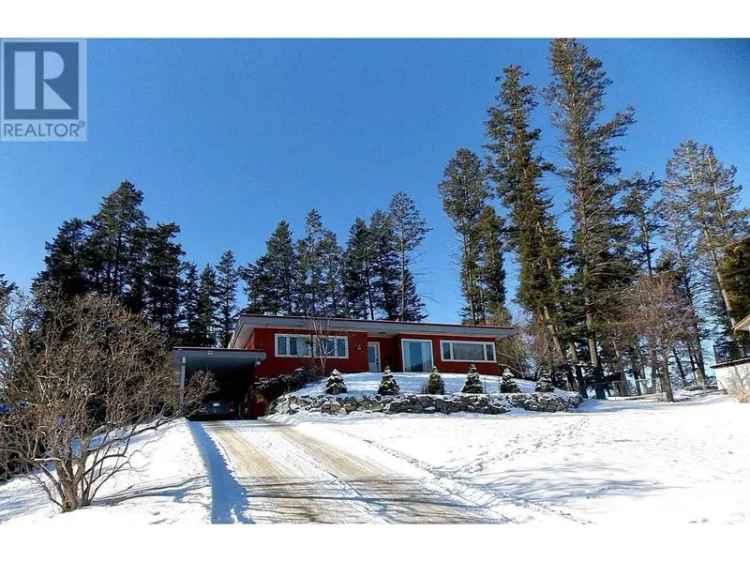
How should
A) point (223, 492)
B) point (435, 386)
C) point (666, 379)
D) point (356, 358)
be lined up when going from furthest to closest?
point (356, 358) → point (666, 379) → point (435, 386) → point (223, 492)

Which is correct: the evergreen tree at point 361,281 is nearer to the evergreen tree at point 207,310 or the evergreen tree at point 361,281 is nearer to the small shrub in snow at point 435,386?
the evergreen tree at point 207,310

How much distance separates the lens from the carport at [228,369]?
16.7m

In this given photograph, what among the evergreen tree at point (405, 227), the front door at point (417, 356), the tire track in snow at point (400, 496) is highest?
the evergreen tree at point (405, 227)

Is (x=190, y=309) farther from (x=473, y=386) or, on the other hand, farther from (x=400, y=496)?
(x=400, y=496)

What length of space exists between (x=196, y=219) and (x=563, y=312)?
16.4 m

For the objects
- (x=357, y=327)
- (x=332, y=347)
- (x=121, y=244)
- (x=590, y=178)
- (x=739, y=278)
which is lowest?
(x=332, y=347)

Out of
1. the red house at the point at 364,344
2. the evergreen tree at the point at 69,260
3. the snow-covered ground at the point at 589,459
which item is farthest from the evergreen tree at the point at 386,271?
the snow-covered ground at the point at 589,459

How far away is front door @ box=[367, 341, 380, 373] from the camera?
65.5 ft

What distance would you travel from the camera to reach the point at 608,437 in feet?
28.4

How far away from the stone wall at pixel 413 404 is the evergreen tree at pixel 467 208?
48.1 feet

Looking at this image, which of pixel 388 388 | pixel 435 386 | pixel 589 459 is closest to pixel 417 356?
pixel 435 386

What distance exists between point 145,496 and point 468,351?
55.9 ft

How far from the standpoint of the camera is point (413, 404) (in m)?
13.9

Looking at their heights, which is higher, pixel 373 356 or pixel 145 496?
pixel 373 356
